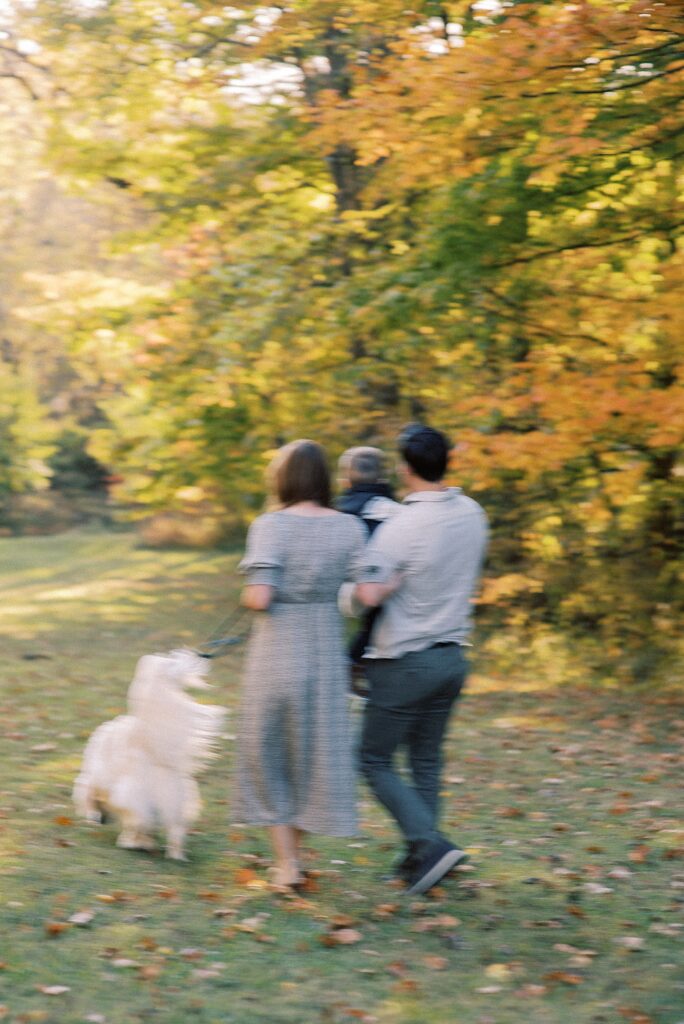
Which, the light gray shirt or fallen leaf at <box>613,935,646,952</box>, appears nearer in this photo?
fallen leaf at <box>613,935,646,952</box>

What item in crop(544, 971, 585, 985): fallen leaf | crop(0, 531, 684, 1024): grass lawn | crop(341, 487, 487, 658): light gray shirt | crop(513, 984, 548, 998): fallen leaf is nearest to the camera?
crop(0, 531, 684, 1024): grass lawn

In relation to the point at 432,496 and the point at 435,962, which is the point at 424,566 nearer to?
the point at 432,496

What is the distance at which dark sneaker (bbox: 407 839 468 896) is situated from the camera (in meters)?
5.46

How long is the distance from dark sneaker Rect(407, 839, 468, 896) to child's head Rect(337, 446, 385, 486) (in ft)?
6.50

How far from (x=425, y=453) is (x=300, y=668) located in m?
1.05

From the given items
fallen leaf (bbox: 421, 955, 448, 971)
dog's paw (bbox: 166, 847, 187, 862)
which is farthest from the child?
fallen leaf (bbox: 421, 955, 448, 971)

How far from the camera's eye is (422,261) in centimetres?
1099

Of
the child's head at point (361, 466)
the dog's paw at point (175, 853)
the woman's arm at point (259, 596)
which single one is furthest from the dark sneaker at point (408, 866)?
the child's head at point (361, 466)

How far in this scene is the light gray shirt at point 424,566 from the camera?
17.4ft

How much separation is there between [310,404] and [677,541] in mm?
4049

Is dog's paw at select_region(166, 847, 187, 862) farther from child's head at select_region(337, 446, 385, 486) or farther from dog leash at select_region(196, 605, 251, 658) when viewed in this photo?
child's head at select_region(337, 446, 385, 486)

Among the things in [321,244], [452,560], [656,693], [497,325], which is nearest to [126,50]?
[321,244]

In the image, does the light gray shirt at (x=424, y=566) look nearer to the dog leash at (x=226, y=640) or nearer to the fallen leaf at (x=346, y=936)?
the dog leash at (x=226, y=640)

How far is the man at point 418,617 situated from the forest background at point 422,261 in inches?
140
